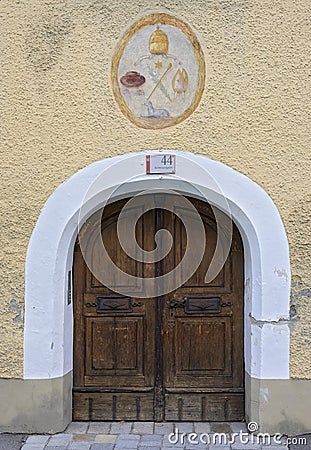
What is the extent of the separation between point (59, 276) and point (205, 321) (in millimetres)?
1308

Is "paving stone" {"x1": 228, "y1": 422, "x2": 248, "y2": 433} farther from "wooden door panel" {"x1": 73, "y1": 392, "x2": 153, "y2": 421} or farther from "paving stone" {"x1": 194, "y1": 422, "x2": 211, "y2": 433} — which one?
"wooden door panel" {"x1": 73, "y1": 392, "x2": 153, "y2": 421}

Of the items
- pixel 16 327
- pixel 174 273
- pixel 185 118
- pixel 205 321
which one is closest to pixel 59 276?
pixel 16 327

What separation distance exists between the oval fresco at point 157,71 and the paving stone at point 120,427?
8.22ft

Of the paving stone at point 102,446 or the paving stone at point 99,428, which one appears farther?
the paving stone at point 99,428

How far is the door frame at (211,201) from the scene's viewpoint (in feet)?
15.3

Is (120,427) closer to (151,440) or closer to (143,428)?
(143,428)

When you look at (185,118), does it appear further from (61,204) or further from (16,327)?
(16,327)

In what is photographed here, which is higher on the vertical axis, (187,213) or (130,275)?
(187,213)

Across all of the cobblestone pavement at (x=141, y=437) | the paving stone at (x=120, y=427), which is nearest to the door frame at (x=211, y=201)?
the cobblestone pavement at (x=141, y=437)

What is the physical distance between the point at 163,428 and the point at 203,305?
3.51 feet

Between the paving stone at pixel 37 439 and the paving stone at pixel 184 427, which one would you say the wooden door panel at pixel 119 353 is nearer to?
the paving stone at pixel 184 427

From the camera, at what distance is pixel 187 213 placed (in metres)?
5.11

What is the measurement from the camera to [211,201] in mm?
4859

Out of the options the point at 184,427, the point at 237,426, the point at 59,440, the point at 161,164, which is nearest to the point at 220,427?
the point at 237,426
